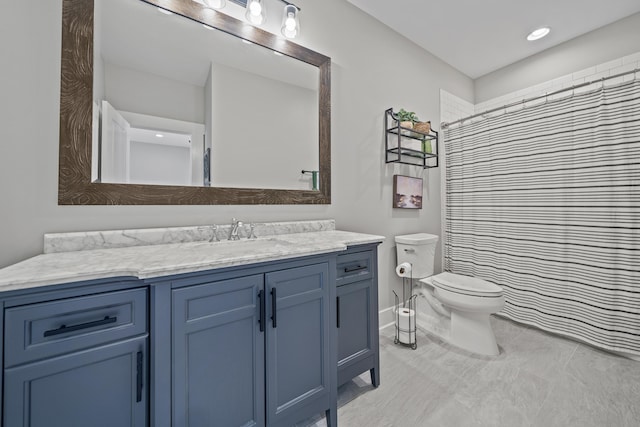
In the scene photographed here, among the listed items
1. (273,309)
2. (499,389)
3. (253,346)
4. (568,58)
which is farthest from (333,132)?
(568,58)

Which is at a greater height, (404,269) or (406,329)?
(404,269)

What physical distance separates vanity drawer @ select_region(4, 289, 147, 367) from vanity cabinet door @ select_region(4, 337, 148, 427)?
0.09ft

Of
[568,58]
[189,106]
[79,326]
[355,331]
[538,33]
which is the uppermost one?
[538,33]

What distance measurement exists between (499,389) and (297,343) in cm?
131

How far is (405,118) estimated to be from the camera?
2322mm

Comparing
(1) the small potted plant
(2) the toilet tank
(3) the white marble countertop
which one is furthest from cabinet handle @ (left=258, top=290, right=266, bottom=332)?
(1) the small potted plant

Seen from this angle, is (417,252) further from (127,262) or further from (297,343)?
(127,262)

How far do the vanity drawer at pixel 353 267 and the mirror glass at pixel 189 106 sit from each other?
0.65 metres

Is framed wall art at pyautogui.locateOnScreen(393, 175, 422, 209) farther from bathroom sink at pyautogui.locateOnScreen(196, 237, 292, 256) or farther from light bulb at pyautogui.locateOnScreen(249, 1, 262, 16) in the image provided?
light bulb at pyautogui.locateOnScreen(249, 1, 262, 16)

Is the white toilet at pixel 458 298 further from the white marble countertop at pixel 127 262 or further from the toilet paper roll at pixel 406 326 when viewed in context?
the white marble countertop at pixel 127 262

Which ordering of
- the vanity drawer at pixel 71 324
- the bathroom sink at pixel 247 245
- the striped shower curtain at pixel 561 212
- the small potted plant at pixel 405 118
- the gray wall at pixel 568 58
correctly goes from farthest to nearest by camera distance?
the small potted plant at pixel 405 118
the gray wall at pixel 568 58
the striped shower curtain at pixel 561 212
the bathroom sink at pixel 247 245
the vanity drawer at pixel 71 324

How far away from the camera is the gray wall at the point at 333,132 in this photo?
3.43ft

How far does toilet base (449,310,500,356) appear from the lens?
186 cm

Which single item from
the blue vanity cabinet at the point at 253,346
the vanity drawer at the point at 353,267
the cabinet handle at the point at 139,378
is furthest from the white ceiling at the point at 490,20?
the cabinet handle at the point at 139,378
